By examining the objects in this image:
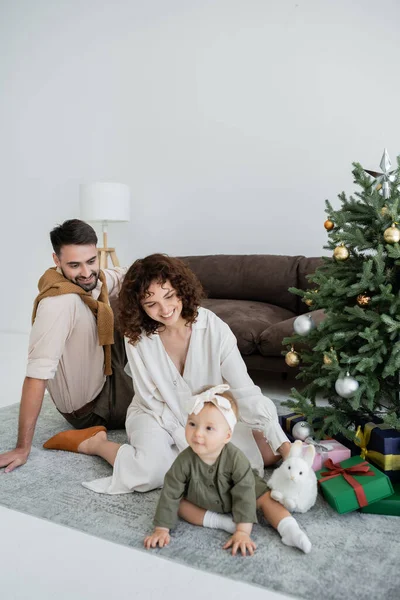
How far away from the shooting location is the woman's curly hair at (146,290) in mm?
1826

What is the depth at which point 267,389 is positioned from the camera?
316cm

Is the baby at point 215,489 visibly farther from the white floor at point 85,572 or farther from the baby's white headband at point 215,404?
the white floor at point 85,572

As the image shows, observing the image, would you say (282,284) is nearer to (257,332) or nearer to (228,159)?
(257,332)

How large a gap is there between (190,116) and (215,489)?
11.8ft

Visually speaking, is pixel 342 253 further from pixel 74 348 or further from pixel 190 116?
pixel 190 116

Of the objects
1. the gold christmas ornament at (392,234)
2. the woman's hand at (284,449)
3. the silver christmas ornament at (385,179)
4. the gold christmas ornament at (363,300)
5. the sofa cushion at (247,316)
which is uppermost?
the silver christmas ornament at (385,179)

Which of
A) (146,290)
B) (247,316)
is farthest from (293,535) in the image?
(247,316)

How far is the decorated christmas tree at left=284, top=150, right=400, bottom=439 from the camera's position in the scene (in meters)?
1.81

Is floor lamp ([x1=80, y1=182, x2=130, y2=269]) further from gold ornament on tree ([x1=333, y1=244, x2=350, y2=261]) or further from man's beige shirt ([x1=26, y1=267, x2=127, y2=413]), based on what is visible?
gold ornament on tree ([x1=333, y1=244, x2=350, y2=261])

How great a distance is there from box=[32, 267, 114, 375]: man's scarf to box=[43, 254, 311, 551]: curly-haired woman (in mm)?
324

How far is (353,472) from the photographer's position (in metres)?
1.70

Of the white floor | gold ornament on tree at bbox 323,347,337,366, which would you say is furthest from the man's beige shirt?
gold ornament on tree at bbox 323,347,337,366

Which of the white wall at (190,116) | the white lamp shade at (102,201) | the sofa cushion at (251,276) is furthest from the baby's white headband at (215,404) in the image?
the white lamp shade at (102,201)

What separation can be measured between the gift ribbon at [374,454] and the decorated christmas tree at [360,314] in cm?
4
